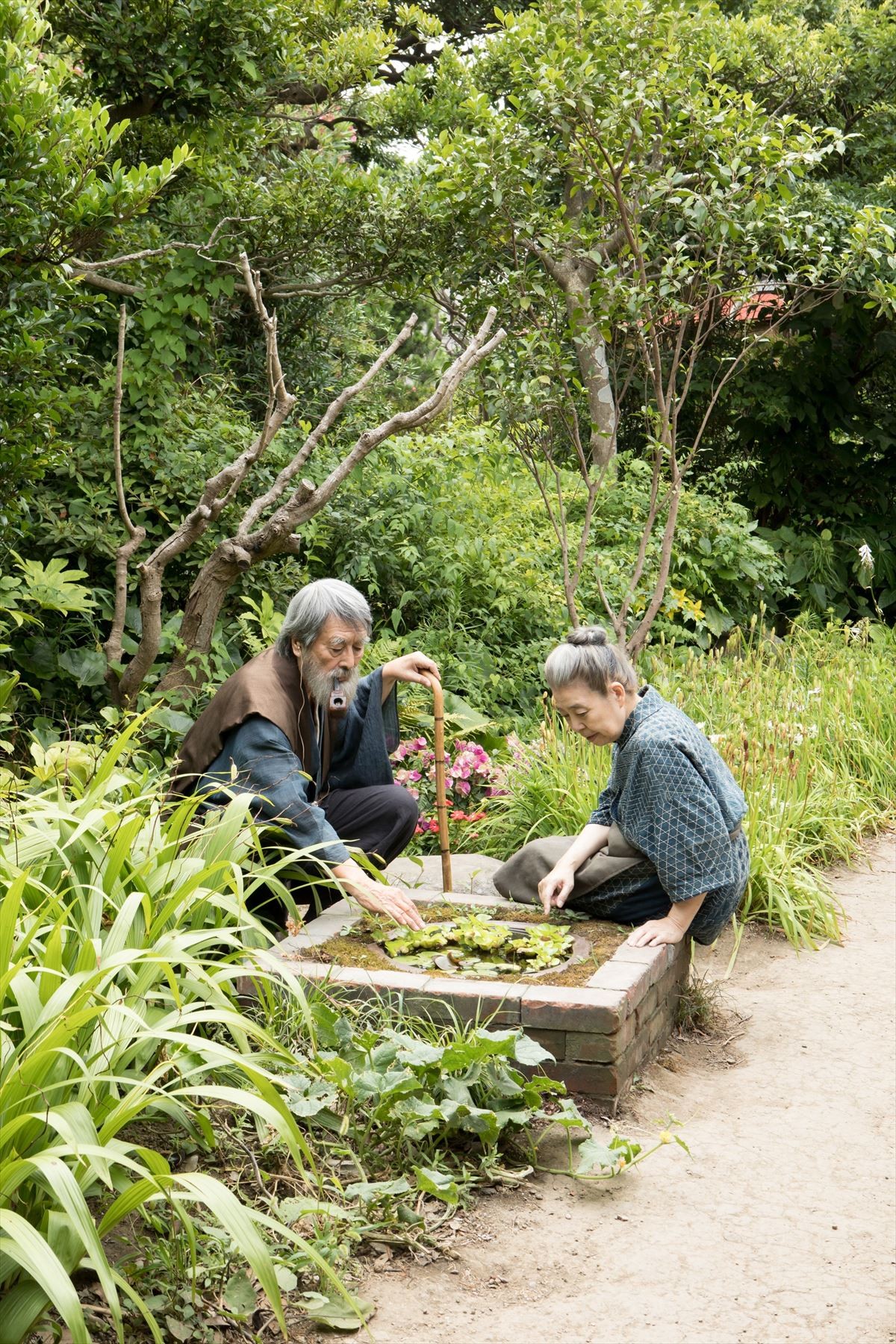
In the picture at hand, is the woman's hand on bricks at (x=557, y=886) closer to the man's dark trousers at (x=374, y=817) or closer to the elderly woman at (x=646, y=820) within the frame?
the elderly woman at (x=646, y=820)

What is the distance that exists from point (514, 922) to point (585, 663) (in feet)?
2.69

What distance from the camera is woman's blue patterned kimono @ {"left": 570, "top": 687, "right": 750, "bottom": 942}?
141 inches

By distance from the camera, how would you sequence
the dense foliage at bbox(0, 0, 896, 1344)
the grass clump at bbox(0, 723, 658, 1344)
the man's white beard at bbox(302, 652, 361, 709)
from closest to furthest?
the grass clump at bbox(0, 723, 658, 1344)
the dense foliage at bbox(0, 0, 896, 1344)
the man's white beard at bbox(302, 652, 361, 709)

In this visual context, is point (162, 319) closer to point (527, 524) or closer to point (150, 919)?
point (527, 524)

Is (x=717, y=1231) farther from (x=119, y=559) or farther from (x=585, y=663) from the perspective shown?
(x=119, y=559)

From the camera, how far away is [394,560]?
22.9ft

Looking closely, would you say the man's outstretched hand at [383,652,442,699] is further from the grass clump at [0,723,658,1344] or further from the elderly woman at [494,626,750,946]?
the grass clump at [0,723,658,1344]

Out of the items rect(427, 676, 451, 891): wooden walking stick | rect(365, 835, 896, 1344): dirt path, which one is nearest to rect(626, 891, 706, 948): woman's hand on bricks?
rect(365, 835, 896, 1344): dirt path

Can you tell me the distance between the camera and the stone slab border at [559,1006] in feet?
10.2

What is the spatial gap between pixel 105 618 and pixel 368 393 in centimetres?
381

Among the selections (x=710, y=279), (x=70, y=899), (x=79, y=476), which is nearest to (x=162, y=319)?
(x=79, y=476)

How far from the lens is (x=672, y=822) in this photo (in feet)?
11.8

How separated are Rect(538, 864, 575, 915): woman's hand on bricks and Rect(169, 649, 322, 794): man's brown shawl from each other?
842 mm

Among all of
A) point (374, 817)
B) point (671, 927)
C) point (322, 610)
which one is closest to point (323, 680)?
point (322, 610)
